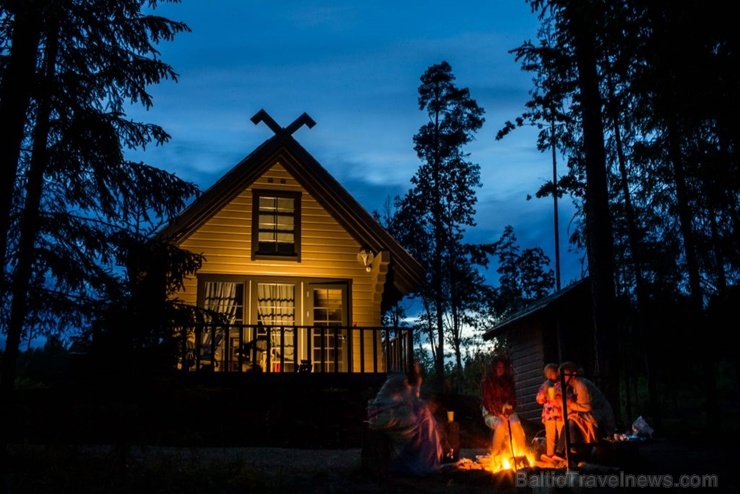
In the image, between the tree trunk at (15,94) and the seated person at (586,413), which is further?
the seated person at (586,413)

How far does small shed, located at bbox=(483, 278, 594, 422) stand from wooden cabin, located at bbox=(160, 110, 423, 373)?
3603mm

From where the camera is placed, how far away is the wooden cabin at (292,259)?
17.9 m

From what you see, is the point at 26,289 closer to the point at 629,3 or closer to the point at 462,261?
the point at 629,3

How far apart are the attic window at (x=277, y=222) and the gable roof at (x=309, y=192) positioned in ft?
1.87

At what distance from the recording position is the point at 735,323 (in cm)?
2317

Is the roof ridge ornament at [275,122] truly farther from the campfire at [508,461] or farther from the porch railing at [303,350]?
the campfire at [508,461]

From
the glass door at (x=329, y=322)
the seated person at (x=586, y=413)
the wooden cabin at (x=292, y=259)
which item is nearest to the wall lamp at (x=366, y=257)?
the wooden cabin at (x=292, y=259)

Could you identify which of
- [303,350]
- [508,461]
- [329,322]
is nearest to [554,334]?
[329,322]

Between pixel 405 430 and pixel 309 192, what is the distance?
9999 mm

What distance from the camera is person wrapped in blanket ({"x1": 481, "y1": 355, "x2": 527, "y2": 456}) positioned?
1035cm

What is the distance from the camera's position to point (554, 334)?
20.1 m

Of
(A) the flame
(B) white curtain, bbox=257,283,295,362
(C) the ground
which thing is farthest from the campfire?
(B) white curtain, bbox=257,283,295,362

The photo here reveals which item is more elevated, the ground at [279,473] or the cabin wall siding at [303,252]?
the cabin wall siding at [303,252]

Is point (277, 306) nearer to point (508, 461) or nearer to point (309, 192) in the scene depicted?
point (309, 192)
